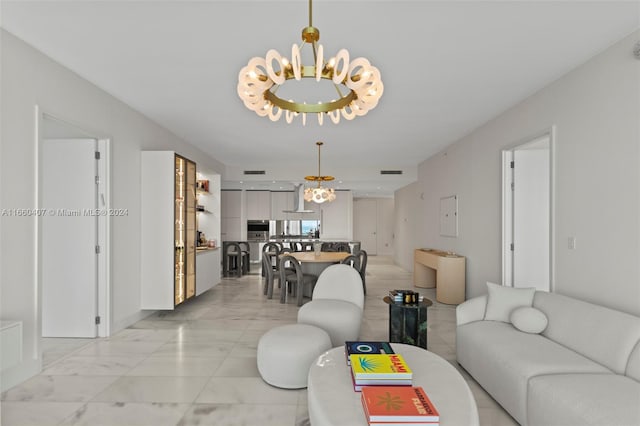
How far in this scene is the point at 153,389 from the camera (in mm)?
2781

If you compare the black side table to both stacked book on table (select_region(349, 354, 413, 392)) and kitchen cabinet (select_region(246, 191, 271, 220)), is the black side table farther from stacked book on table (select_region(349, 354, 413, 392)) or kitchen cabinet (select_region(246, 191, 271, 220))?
kitchen cabinet (select_region(246, 191, 271, 220))

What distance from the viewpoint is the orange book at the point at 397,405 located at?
1.57 metres

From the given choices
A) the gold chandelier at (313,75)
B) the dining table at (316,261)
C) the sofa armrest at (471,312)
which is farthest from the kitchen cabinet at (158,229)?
the sofa armrest at (471,312)

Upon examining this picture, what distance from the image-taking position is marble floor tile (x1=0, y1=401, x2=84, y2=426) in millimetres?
2322

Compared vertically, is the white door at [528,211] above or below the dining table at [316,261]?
above

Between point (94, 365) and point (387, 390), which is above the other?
point (387, 390)

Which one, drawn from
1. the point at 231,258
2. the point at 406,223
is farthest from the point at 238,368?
→ the point at 406,223

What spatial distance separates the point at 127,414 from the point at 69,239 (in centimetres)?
255

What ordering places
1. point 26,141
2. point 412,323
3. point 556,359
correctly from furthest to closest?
point 412,323 < point 26,141 < point 556,359

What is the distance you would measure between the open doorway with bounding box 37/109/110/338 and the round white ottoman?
238cm

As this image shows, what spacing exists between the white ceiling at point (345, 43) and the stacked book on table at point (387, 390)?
7.78 feet

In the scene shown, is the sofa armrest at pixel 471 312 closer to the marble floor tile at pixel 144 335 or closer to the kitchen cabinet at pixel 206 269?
the marble floor tile at pixel 144 335

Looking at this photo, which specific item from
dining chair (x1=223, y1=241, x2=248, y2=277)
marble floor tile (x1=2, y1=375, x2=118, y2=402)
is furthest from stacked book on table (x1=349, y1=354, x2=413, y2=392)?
dining chair (x1=223, y1=241, x2=248, y2=277)

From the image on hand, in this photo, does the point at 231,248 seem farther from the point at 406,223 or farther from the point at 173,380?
the point at 173,380
